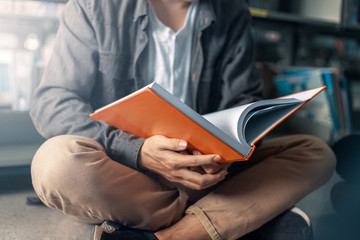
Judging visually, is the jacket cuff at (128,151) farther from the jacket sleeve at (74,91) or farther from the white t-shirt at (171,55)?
the white t-shirt at (171,55)

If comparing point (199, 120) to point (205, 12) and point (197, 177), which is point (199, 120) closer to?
point (197, 177)

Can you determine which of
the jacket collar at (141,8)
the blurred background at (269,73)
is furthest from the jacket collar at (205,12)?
the blurred background at (269,73)

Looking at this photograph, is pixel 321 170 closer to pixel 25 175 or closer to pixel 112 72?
pixel 112 72

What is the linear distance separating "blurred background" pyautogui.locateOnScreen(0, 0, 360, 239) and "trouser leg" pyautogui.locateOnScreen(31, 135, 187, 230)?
0.61ft

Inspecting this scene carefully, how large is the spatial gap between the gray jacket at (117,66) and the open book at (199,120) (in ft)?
0.32

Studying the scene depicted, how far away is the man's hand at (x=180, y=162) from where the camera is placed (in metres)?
0.58

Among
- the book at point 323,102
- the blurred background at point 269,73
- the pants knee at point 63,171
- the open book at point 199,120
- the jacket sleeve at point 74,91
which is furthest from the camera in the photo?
the book at point 323,102

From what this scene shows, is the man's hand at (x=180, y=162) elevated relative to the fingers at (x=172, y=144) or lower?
lower

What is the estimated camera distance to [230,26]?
917 millimetres

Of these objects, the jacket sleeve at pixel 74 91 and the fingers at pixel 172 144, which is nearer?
the fingers at pixel 172 144

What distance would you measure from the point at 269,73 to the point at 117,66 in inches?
34.6

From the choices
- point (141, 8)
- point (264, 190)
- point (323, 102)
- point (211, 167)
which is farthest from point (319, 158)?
point (323, 102)

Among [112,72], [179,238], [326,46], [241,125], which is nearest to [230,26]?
[112,72]

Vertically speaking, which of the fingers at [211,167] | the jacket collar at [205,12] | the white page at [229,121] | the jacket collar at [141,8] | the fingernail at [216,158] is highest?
the jacket collar at [141,8]
